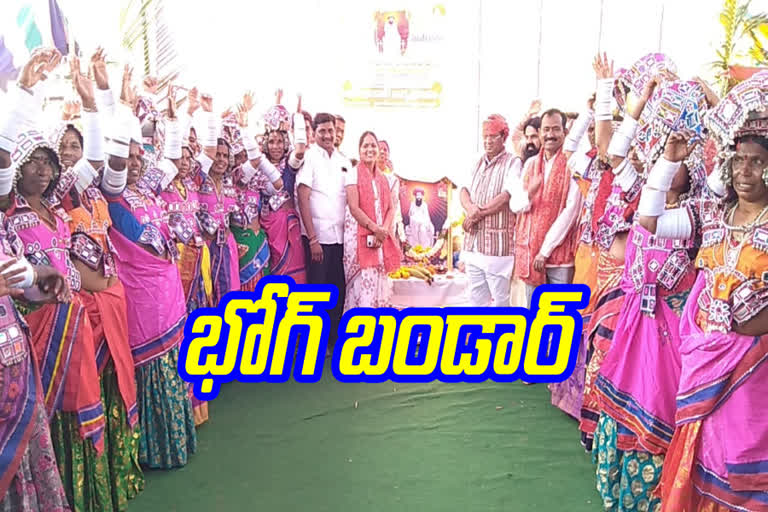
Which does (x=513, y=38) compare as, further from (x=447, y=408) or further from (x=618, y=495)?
(x=618, y=495)

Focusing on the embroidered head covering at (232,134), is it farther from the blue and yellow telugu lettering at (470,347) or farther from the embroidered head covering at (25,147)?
the embroidered head covering at (25,147)

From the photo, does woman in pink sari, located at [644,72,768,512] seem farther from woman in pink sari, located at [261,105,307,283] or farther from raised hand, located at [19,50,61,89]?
woman in pink sari, located at [261,105,307,283]

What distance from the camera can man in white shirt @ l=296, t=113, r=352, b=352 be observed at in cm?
450

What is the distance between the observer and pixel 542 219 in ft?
12.2

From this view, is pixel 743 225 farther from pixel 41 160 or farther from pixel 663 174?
pixel 41 160

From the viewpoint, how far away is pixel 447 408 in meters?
3.63

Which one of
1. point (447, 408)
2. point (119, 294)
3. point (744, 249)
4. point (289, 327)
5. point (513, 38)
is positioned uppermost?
point (513, 38)

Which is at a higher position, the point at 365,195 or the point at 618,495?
the point at 365,195

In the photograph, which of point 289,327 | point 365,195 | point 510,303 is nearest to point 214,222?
point 289,327

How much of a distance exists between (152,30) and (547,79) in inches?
157

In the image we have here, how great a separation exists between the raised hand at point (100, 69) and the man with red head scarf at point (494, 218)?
2.49 meters

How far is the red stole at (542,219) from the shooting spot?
367 cm

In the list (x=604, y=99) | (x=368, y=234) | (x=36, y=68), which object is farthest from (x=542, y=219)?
(x=36, y=68)

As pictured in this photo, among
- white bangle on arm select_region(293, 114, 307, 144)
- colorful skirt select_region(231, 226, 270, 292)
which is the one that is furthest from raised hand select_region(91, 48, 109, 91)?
white bangle on arm select_region(293, 114, 307, 144)
